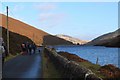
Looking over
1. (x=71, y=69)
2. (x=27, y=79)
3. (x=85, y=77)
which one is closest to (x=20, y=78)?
(x=27, y=79)

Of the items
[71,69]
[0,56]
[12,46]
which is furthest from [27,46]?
[71,69]

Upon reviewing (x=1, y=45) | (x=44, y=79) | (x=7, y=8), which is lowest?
(x=44, y=79)

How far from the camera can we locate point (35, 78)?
19.5 metres

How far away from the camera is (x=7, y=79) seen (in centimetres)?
1845

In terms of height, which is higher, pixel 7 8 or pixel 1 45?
pixel 7 8

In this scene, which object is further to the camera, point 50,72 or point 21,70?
point 21,70

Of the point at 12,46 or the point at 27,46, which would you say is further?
the point at 12,46

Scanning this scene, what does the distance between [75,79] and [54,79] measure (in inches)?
197

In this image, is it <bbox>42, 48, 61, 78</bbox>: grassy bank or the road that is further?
<bbox>42, 48, 61, 78</bbox>: grassy bank

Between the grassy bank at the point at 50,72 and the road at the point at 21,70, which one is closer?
the road at the point at 21,70

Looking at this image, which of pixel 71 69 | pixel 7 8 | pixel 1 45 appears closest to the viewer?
pixel 71 69

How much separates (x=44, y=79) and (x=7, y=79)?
7.09 feet

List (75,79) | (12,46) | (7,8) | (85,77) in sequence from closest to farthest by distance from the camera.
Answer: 1. (85,77)
2. (75,79)
3. (7,8)
4. (12,46)

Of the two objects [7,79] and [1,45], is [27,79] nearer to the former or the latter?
[7,79]
